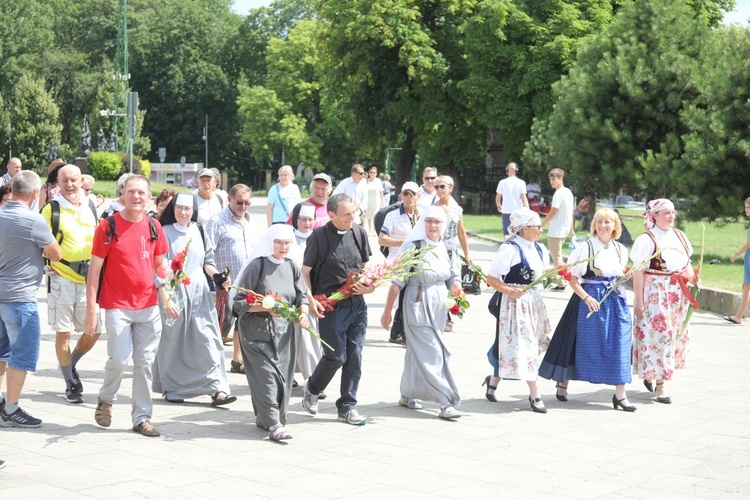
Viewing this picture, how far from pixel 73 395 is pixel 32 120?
2990 inches

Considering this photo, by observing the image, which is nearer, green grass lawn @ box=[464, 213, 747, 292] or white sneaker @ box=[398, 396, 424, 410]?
white sneaker @ box=[398, 396, 424, 410]

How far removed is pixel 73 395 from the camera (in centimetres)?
895

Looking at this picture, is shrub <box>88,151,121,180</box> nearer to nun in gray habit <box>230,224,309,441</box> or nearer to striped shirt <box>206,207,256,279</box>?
striped shirt <box>206,207,256,279</box>

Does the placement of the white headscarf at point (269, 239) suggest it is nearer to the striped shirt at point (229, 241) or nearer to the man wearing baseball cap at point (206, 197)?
the striped shirt at point (229, 241)

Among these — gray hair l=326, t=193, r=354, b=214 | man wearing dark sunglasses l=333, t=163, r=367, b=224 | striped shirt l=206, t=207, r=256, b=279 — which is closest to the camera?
gray hair l=326, t=193, r=354, b=214

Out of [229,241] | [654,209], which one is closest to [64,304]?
[229,241]

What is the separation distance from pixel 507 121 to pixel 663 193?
60.3 feet

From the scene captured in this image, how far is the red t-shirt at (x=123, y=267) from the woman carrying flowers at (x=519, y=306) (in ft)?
9.69

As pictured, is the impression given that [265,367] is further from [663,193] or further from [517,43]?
[517,43]

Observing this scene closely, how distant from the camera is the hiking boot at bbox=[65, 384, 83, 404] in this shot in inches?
352

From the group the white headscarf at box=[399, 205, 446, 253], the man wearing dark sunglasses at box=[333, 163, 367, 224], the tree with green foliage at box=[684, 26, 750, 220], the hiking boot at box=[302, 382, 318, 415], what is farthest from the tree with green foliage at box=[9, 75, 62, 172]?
the hiking boot at box=[302, 382, 318, 415]

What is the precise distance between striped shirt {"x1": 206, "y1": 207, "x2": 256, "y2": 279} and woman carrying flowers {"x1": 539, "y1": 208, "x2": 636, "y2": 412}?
3.11m

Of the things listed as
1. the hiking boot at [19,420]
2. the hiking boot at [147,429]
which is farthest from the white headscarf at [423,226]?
the hiking boot at [19,420]

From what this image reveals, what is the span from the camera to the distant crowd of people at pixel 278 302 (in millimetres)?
7852
